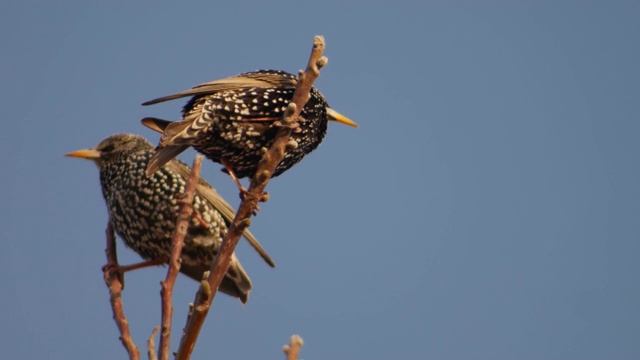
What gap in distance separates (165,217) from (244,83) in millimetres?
1324

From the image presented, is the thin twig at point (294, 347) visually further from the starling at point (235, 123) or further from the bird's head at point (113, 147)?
the bird's head at point (113, 147)

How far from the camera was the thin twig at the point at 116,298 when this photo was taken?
286 cm

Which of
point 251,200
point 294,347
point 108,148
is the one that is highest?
point 251,200

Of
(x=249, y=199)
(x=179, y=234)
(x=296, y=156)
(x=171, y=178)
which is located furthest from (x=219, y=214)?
(x=179, y=234)

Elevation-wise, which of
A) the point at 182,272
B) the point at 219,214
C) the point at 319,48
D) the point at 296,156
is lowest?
the point at 182,272

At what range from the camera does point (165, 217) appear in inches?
243

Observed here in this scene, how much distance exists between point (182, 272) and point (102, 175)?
962mm

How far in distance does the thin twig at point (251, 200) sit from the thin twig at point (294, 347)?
440mm

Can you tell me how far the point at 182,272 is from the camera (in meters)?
6.67

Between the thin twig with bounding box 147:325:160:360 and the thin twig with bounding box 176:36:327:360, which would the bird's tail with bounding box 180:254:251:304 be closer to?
the thin twig with bounding box 176:36:327:360

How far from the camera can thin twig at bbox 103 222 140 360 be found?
9.38ft

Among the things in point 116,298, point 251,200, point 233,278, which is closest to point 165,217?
point 233,278

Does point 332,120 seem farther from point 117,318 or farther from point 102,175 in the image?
point 117,318

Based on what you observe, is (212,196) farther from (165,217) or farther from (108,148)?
(108,148)
